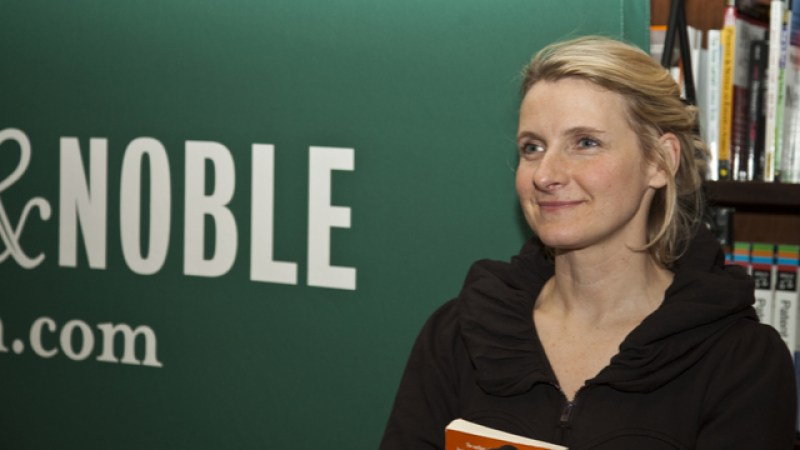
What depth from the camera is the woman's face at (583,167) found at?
180 centimetres

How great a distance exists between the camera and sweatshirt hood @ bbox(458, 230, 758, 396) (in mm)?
1762

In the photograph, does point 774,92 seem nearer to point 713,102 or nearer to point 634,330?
point 713,102

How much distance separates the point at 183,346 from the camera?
265cm

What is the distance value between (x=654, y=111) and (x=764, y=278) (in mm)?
575

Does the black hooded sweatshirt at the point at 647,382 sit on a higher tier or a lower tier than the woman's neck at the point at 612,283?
lower

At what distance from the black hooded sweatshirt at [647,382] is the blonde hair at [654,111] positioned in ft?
0.19

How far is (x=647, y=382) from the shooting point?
1.76 metres

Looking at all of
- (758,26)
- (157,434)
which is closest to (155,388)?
(157,434)

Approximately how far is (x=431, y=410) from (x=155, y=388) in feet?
3.32

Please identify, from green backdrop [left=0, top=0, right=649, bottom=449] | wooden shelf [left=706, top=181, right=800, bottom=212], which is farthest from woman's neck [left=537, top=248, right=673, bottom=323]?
green backdrop [left=0, top=0, right=649, bottom=449]

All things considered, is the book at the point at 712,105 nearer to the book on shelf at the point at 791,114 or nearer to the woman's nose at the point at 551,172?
the book on shelf at the point at 791,114

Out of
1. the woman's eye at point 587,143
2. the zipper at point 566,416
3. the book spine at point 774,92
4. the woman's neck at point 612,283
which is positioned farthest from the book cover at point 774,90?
the zipper at point 566,416

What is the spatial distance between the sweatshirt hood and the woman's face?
175 millimetres

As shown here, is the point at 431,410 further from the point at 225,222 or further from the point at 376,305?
the point at 225,222
